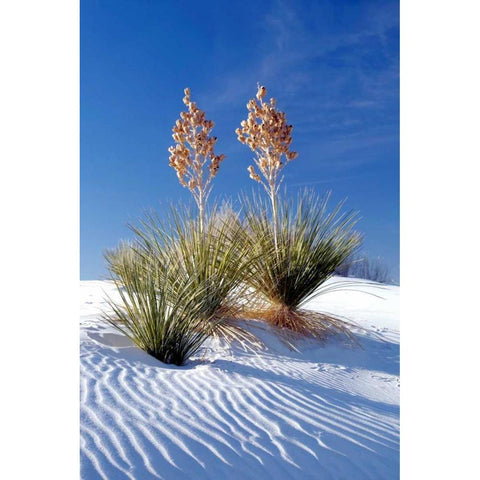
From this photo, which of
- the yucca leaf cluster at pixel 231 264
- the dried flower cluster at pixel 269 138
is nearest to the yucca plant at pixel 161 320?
the yucca leaf cluster at pixel 231 264

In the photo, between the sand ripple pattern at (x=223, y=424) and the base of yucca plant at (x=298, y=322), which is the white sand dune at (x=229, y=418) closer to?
the sand ripple pattern at (x=223, y=424)

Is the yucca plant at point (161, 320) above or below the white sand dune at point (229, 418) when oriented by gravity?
above

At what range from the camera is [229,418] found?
2.17 meters

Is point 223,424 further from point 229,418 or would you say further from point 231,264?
point 231,264

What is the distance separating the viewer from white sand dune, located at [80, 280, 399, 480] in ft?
5.60

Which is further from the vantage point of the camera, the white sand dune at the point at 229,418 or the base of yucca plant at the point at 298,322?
the base of yucca plant at the point at 298,322

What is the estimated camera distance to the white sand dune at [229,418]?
171cm

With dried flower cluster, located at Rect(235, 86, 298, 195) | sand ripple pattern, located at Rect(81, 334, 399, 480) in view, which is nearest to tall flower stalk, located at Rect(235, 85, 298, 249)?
dried flower cluster, located at Rect(235, 86, 298, 195)

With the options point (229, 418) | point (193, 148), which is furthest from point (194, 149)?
point (229, 418)

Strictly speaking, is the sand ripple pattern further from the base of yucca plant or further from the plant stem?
the plant stem

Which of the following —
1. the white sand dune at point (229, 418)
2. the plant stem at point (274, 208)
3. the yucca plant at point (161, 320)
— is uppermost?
the plant stem at point (274, 208)
